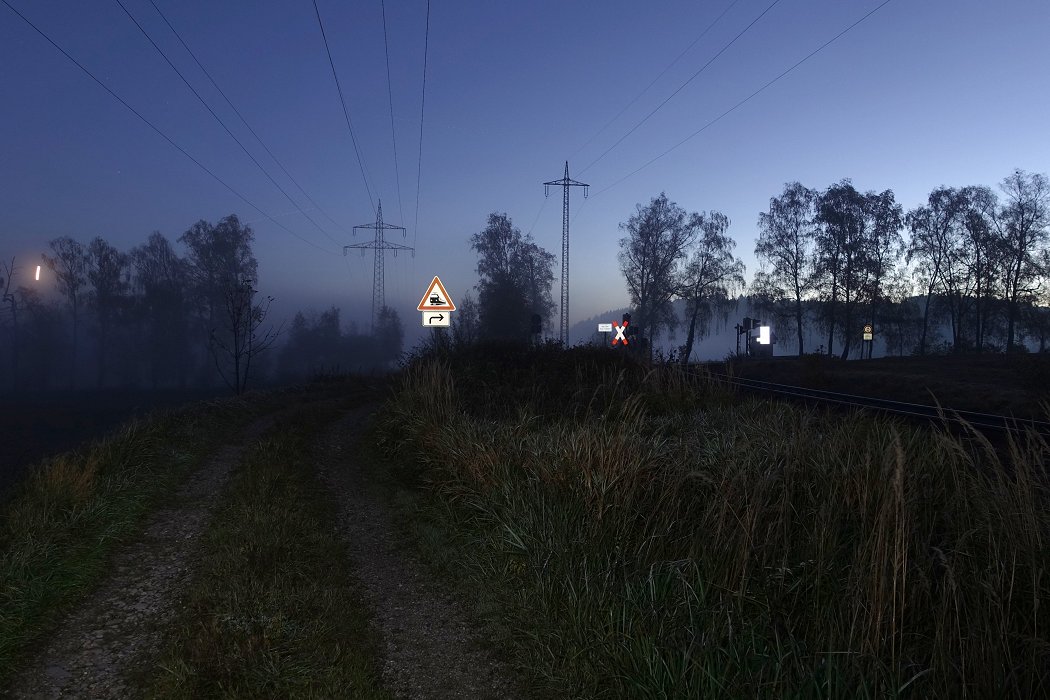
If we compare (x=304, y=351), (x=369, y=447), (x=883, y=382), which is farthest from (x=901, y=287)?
(x=304, y=351)

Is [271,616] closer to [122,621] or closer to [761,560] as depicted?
[122,621]

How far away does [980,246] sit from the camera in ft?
142

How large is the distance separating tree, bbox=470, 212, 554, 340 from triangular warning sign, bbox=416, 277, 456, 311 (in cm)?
2489

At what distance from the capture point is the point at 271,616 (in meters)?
4.25

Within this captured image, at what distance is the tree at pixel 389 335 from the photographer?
77875mm

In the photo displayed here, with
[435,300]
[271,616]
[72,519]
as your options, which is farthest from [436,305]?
[271,616]

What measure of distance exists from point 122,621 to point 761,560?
14.3 ft

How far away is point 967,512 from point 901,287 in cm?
4970

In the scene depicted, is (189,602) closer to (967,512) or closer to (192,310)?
(967,512)

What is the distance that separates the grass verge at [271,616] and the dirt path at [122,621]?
0.19 metres

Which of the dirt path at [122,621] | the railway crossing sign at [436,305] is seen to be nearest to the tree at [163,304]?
the railway crossing sign at [436,305]

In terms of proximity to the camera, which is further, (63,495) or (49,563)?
(63,495)

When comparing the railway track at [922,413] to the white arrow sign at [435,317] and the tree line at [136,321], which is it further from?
the tree line at [136,321]

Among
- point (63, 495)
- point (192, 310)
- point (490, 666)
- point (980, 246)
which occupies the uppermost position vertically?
point (980, 246)
